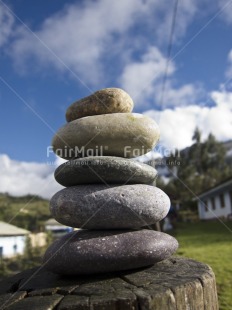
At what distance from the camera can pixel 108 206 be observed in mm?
3191

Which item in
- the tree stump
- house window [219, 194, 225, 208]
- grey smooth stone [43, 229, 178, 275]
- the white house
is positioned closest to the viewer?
the tree stump

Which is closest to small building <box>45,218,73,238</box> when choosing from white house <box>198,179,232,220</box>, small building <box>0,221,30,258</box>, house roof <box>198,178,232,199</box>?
small building <box>0,221,30,258</box>

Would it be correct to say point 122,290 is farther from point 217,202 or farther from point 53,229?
point 217,202

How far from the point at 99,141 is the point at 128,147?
1.14 feet

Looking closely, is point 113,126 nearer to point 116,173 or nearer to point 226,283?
point 116,173

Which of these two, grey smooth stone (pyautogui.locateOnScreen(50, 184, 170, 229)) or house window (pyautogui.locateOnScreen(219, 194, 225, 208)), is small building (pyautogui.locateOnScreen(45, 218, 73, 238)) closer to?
house window (pyautogui.locateOnScreen(219, 194, 225, 208))

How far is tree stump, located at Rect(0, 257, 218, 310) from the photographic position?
2.24 metres

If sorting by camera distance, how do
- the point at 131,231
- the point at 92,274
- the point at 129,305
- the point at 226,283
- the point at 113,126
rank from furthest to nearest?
the point at 226,283
the point at 113,126
the point at 131,231
the point at 92,274
the point at 129,305

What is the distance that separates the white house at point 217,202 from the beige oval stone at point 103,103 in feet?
63.4

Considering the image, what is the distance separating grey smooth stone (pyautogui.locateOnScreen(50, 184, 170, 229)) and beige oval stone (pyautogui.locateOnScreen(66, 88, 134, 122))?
91 centimetres

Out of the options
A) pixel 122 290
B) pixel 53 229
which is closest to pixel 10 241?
pixel 53 229

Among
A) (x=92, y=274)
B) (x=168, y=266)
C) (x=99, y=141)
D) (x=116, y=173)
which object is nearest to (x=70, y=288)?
(x=92, y=274)

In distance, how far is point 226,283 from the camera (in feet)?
20.0

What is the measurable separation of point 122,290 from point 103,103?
6.76 ft
